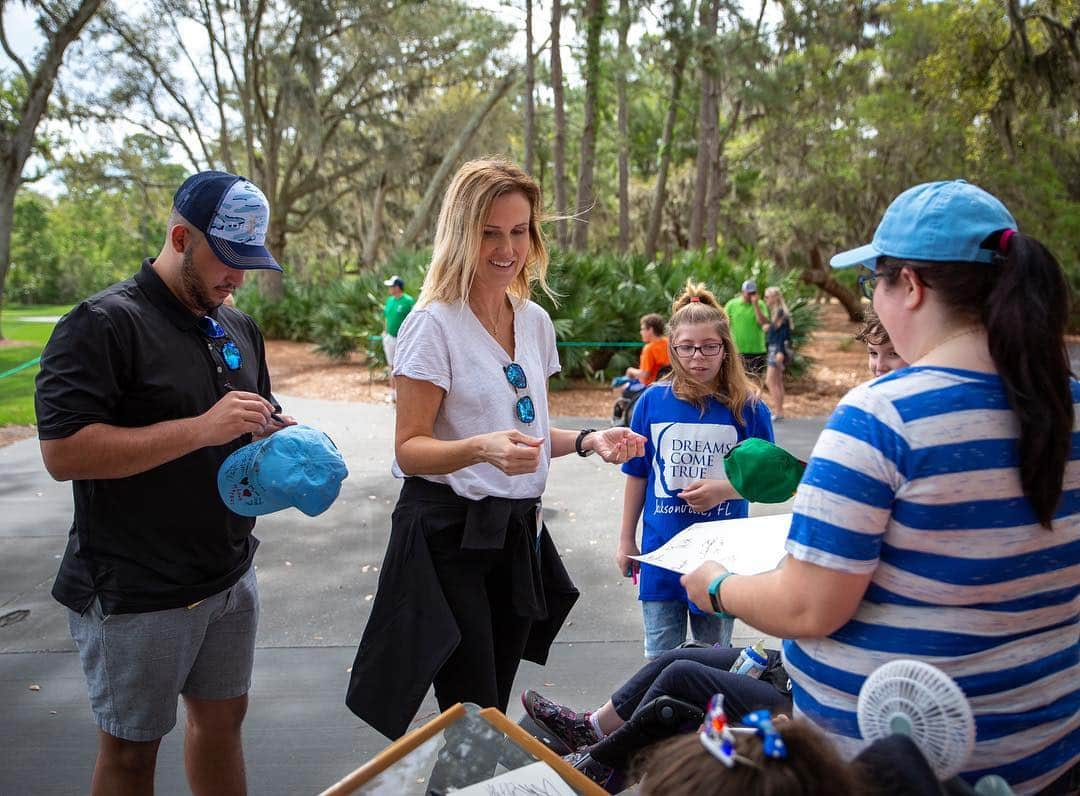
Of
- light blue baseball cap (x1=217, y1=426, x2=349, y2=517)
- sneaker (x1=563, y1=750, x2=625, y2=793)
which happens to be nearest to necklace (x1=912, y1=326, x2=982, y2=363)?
light blue baseball cap (x1=217, y1=426, x2=349, y2=517)

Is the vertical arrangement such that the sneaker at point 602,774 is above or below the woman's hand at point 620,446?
below

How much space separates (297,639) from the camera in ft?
14.8

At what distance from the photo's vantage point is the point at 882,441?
1325 mm

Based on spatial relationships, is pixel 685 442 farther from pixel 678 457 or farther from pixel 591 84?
pixel 591 84

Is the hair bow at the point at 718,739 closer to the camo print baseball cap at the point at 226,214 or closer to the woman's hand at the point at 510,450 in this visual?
the woman's hand at the point at 510,450

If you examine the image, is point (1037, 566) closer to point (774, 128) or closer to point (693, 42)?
point (693, 42)

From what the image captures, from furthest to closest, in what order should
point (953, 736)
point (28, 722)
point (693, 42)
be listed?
point (693, 42), point (28, 722), point (953, 736)

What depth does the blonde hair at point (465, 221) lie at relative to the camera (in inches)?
92.5

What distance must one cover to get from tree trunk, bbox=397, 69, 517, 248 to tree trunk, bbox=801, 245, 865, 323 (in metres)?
11.8

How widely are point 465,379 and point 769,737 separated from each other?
4.54 feet

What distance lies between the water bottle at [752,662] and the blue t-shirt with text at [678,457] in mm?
832

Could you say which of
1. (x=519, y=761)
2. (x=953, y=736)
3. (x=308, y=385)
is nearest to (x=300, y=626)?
(x=519, y=761)

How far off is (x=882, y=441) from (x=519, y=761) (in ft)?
3.19

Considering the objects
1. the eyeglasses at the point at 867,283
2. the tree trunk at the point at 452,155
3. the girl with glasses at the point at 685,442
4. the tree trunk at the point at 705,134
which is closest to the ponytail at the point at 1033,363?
the eyeglasses at the point at 867,283
